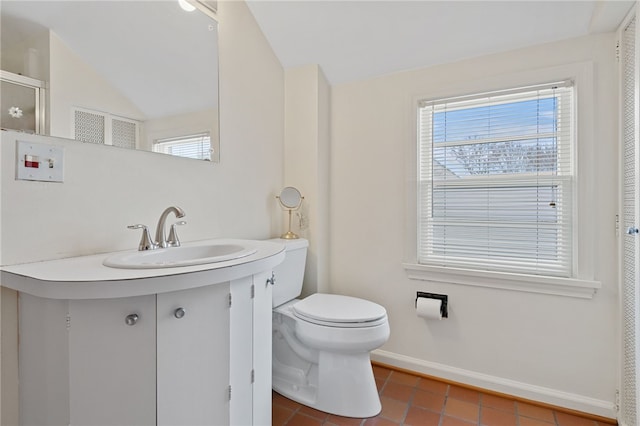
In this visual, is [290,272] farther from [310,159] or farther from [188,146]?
[188,146]

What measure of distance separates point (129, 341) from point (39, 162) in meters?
0.69

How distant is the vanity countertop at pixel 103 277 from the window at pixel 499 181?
4.23ft

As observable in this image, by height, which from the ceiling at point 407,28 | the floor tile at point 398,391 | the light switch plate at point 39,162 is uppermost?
the ceiling at point 407,28

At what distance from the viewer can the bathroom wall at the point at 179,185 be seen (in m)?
1.08

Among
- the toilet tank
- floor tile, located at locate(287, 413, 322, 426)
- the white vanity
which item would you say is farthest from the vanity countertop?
floor tile, located at locate(287, 413, 322, 426)

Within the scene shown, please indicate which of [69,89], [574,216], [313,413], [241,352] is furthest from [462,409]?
[69,89]

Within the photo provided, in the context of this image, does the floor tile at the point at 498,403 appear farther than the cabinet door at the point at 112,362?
Yes

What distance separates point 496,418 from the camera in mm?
1582

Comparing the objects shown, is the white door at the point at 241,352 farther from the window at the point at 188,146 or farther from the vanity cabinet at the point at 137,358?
the window at the point at 188,146

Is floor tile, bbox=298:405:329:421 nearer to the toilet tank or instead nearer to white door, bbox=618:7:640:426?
the toilet tank

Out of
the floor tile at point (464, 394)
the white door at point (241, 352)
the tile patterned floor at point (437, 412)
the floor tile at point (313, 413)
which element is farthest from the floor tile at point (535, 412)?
the white door at point (241, 352)

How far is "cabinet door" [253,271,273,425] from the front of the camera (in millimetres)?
1263

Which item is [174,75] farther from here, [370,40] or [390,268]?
[390,268]

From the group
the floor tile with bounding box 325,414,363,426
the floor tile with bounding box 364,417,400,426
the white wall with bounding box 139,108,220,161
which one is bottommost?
the floor tile with bounding box 325,414,363,426
